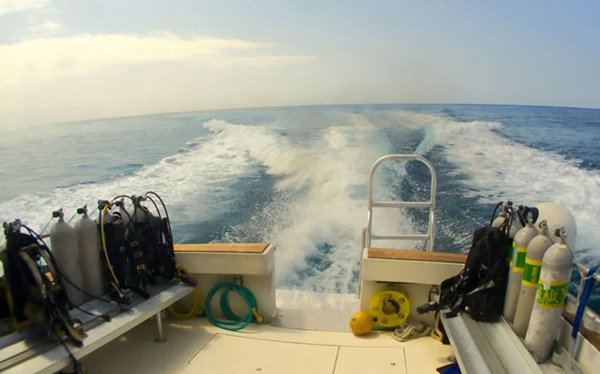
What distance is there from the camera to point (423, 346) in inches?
86.2

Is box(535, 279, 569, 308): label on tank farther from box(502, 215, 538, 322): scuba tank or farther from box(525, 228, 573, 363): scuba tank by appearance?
box(502, 215, 538, 322): scuba tank

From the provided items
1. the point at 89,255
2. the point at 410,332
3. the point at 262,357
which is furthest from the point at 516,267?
the point at 89,255

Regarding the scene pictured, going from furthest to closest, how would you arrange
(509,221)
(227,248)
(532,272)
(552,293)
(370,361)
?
(227,248) < (370,361) < (509,221) < (532,272) < (552,293)

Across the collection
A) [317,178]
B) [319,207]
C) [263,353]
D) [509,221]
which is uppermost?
[509,221]

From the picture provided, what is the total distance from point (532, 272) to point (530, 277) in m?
0.03

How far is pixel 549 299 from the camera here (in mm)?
1530

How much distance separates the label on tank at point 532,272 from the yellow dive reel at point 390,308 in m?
0.80

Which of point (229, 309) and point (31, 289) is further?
point (229, 309)

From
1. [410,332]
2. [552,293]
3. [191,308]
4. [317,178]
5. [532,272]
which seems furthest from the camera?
[317,178]

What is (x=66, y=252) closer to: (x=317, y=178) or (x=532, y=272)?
(x=532, y=272)

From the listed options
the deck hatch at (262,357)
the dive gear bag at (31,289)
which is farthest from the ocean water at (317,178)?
the dive gear bag at (31,289)

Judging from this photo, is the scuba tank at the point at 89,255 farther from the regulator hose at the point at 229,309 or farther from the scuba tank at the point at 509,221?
the scuba tank at the point at 509,221

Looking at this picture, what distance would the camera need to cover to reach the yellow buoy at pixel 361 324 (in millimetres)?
2316

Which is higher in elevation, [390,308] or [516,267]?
[516,267]
